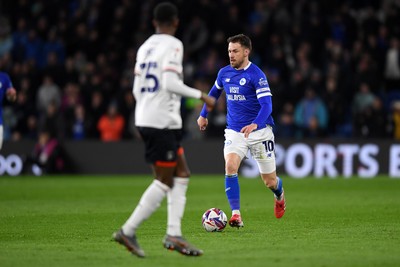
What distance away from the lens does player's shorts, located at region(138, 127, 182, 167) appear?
9.05 metres

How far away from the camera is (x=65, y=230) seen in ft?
39.2

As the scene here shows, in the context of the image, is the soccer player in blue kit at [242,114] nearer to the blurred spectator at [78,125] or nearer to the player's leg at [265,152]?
the player's leg at [265,152]

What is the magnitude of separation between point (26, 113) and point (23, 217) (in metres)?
13.7

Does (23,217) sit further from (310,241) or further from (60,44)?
(60,44)

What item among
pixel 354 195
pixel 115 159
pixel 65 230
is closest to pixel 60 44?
pixel 115 159

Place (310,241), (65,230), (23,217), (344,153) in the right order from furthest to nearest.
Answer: (344,153) < (23,217) < (65,230) < (310,241)

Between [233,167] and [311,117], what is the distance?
41.6ft

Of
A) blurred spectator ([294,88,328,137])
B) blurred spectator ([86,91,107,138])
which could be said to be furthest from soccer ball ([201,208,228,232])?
blurred spectator ([86,91,107,138])

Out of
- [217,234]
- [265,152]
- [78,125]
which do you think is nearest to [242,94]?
[265,152]

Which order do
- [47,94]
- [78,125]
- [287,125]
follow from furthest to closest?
[47,94]
[78,125]
[287,125]

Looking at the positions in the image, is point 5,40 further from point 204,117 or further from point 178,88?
point 178,88

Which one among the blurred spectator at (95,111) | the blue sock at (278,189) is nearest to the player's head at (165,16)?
the blue sock at (278,189)

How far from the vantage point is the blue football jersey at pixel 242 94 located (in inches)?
490

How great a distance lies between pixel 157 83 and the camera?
9.06m
